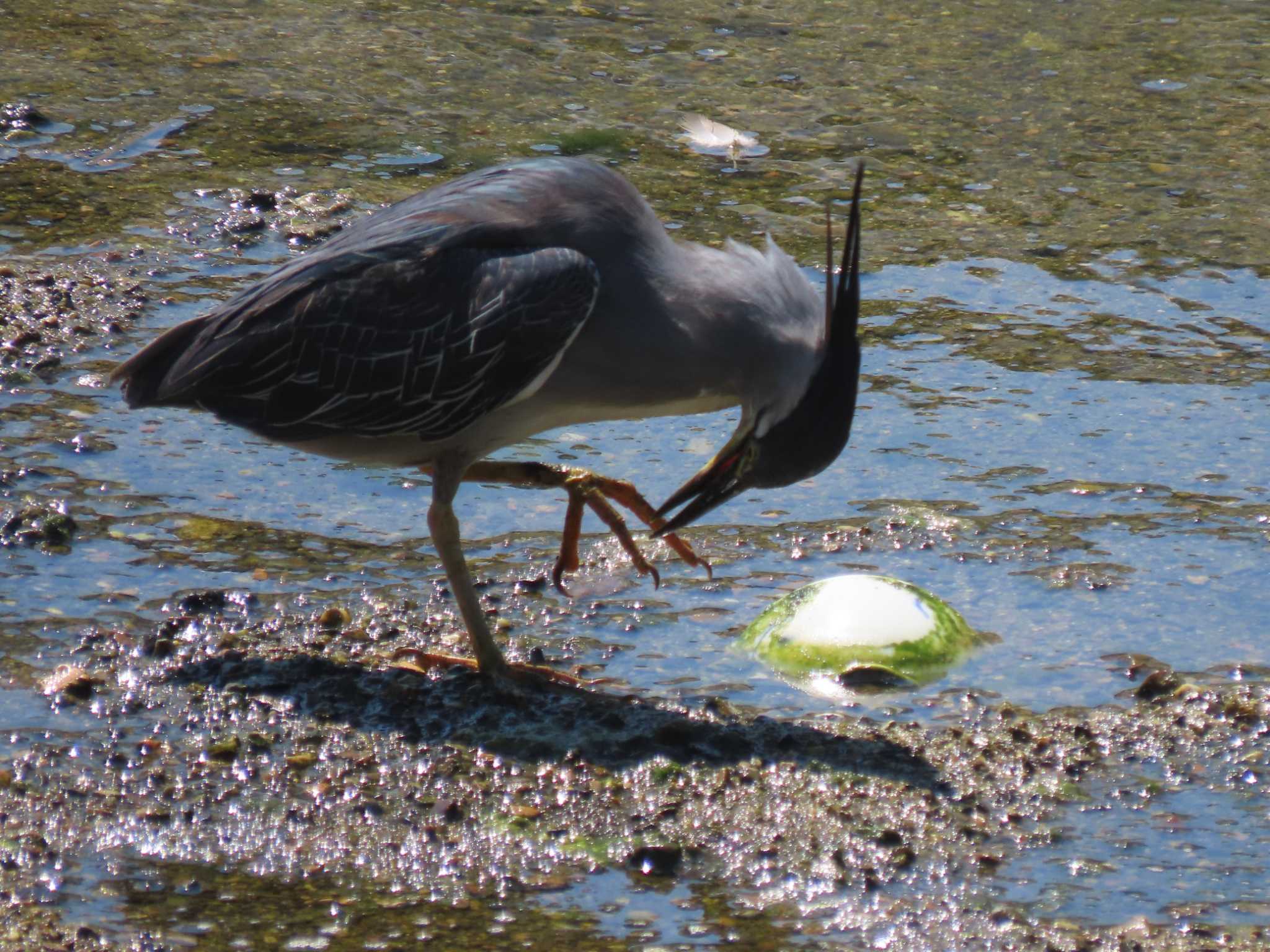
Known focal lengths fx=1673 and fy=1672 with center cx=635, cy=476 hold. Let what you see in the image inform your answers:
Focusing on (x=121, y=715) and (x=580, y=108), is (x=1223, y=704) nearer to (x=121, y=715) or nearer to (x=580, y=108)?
(x=121, y=715)

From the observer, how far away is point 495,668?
4.93 m

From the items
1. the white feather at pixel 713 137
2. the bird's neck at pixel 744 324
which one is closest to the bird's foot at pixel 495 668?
the bird's neck at pixel 744 324

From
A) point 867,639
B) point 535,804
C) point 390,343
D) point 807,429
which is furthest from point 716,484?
point 535,804

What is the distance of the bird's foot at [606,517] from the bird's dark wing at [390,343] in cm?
47

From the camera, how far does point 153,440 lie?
20.3 feet

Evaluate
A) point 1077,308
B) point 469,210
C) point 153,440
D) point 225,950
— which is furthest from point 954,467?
point 225,950

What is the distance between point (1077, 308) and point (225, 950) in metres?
4.99

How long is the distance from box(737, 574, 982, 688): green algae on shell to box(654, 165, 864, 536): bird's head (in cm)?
42

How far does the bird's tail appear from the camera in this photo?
523 cm

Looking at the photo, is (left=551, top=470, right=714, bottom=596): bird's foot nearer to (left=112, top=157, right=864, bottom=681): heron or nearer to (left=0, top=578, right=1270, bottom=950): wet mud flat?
(left=112, top=157, right=864, bottom=681): heron

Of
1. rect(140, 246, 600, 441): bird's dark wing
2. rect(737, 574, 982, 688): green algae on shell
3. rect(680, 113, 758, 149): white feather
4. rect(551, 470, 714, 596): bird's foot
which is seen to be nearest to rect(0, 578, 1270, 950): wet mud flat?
rect(737, 574, 982, 688): green algae on shell

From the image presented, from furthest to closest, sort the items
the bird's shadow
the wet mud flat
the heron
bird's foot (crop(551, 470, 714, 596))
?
bird's foot (crop(551, 470, 714, 596)), the heron, the bird's shadow, the wet mud flat

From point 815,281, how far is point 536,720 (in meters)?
3.33

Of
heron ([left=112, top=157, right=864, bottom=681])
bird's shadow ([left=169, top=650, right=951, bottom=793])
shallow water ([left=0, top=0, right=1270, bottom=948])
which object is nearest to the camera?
bird's shadow ([left=169, top=650, right=951, bottom=793])
